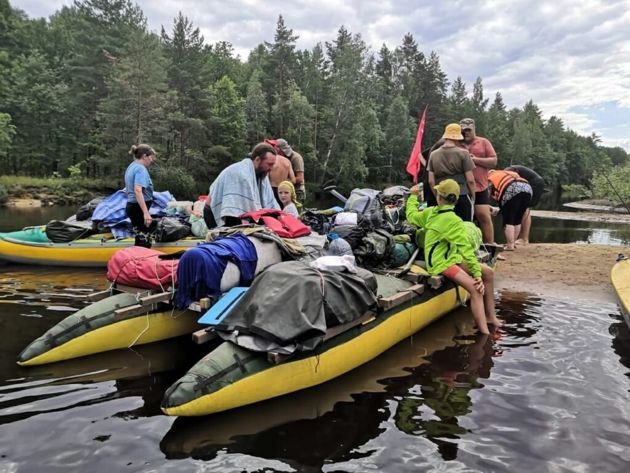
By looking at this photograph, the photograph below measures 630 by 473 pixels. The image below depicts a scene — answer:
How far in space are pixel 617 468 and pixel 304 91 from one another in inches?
1717

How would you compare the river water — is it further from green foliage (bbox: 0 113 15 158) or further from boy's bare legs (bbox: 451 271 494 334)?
green foliage (bbox: 0 113 15 158)

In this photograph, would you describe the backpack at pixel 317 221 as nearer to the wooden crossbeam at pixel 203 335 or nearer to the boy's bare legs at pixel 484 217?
the boy's bare legs at pixel 484 217

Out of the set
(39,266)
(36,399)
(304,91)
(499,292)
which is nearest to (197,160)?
(304,91)

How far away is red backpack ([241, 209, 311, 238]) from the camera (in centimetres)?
553

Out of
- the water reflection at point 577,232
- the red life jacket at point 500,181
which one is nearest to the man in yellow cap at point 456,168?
the red life jacket at point 500,181

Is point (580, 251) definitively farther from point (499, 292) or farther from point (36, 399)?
point (36, 399)

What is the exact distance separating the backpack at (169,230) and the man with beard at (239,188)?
2.96 metres

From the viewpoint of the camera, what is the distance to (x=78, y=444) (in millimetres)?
3328

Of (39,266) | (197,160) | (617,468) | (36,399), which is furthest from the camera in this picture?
(197,160)

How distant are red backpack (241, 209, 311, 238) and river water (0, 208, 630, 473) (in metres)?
1.59

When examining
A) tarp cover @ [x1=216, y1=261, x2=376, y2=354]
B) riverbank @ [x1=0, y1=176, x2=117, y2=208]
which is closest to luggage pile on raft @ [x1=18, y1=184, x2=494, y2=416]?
tarp cover @ [x1=216, y1=261, x2=376, y2=354]

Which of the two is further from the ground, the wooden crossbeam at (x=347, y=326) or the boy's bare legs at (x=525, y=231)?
the boy's bare legs at (x=525, y=231)

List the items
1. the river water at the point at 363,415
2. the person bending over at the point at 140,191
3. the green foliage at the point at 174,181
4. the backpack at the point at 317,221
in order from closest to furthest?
the river water at the point at 363,415 → the backpack at the point at 317,221 → the person bending over at the point at 140,191 → the green foliage at the point at 174,181

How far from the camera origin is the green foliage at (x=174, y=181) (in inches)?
1287
